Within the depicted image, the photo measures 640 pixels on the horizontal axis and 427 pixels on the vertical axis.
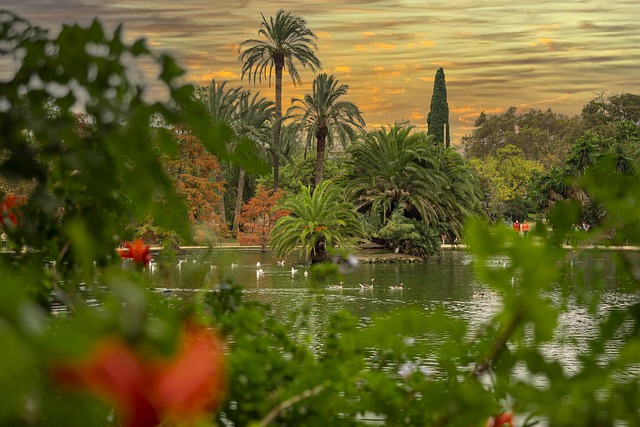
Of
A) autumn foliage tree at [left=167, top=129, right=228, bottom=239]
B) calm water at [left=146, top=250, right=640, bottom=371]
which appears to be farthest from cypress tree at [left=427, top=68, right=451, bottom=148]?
autumn foliage tree at [left=167, top=129, right=228, bottom=239]

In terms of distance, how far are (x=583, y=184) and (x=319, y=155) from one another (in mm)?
40146

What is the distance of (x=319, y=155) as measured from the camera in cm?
4131

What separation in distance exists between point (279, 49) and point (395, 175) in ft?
42.6

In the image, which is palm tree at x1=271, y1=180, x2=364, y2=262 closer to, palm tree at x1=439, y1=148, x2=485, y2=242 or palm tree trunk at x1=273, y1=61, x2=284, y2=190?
palm tree at x1=439, y1=148, x2=485, y2=242

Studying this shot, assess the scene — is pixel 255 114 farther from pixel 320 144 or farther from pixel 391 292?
pixel 391 292

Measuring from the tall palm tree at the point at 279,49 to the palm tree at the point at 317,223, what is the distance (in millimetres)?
12165

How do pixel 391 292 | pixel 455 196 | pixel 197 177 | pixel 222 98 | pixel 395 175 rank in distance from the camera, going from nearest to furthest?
1. pixel 391 292
2. pixel 197 177
3. pixel 395 175
4. pixel 455 196
5. pixel 222 98

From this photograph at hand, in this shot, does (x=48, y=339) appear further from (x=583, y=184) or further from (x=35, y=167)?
(x=583, y=184)

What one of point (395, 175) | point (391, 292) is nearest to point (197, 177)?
point (395, 175)

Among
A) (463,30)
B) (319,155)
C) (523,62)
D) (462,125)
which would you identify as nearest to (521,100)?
(523,62)

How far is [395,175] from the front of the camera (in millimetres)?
36719

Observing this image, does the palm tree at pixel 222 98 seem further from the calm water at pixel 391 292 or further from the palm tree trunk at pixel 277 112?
the calm water at pixel 391 292

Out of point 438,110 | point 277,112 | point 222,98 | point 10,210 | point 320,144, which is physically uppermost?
point 438,110

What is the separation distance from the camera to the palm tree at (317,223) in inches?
1275
